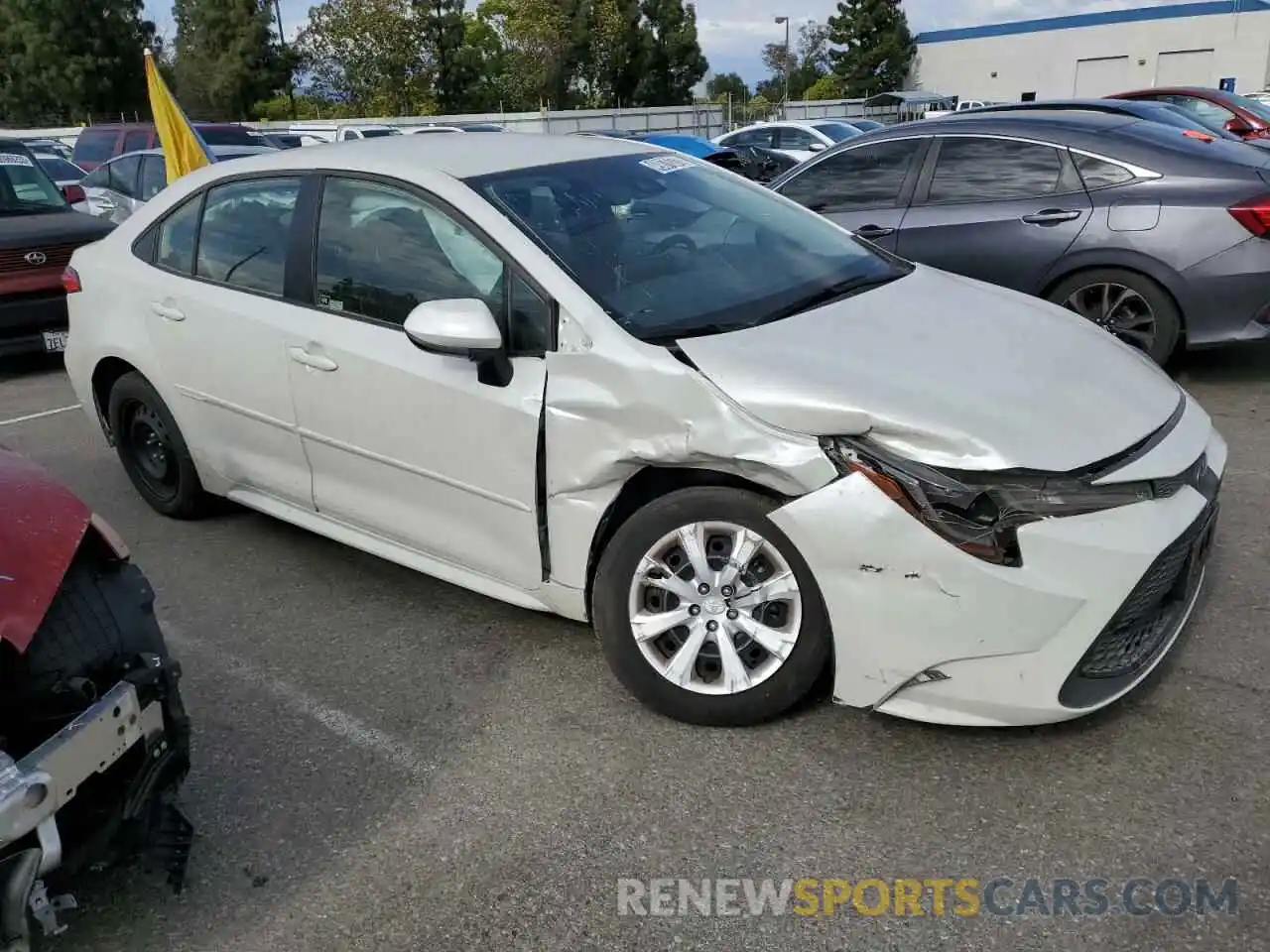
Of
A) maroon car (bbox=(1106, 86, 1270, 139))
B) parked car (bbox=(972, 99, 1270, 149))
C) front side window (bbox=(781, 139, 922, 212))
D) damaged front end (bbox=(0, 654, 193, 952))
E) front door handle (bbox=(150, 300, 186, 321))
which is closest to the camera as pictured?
damaged front end (bbox=(0, 654, 193, 952))

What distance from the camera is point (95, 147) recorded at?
18.5m

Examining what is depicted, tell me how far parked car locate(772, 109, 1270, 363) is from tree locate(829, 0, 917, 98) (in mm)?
63753

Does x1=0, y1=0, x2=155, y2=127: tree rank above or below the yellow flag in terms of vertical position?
above

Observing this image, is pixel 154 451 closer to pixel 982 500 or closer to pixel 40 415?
pixel 40 415

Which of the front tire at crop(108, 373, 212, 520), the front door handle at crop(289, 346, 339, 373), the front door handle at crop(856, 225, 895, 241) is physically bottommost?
the front tire at crop(108, 373, 212, 520)

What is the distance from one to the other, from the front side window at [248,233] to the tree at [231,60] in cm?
5359

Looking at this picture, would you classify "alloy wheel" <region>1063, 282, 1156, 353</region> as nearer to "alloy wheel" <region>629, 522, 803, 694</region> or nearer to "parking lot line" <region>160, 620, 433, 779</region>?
"alloy wheel" <region>629, 522, 803, 694</region>

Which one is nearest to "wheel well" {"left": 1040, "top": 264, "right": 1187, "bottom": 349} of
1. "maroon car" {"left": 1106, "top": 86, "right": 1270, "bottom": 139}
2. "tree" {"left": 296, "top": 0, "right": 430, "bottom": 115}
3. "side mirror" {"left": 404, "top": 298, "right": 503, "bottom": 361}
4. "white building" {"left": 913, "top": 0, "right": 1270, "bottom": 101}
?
"side mirror" {"left": 404, "top": 298, "right": 503, "bottom": 361}

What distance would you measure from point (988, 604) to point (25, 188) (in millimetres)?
9263

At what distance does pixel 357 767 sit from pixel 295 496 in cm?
137

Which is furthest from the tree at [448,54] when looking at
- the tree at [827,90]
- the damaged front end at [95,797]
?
A: the damaged front end at [95,797]

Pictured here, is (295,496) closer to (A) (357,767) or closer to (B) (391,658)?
(B) (391,658)

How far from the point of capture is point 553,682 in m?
3.43
